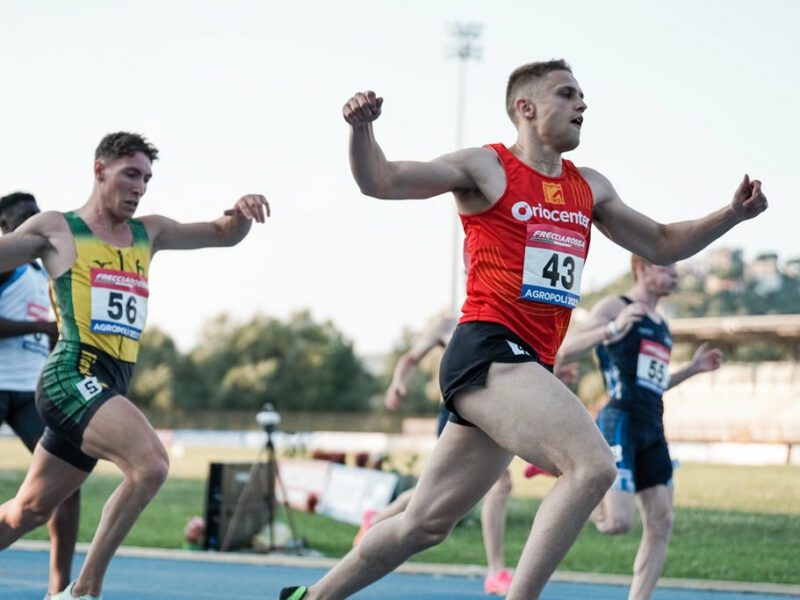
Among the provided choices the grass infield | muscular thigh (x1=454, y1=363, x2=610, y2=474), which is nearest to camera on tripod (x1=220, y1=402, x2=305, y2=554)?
the grass infield

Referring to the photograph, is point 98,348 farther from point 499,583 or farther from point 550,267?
point 499,583

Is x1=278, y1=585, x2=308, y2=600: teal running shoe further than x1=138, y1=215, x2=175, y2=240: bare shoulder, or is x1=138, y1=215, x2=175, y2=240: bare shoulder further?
x1=138, y1=215, x2=175, y2=240: bare shoulder

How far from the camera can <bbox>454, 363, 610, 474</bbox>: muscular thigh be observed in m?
4.21

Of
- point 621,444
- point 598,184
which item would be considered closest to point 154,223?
point 598,184

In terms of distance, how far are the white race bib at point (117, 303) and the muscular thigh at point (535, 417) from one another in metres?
2.01

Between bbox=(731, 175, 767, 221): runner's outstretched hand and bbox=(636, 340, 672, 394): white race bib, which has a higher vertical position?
bbox=(731, 175, 767, 221): runner's outstretched hand

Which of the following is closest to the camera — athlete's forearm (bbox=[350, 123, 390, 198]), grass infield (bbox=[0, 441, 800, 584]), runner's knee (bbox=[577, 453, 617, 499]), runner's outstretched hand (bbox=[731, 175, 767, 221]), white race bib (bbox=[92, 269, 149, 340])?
runner's knee (bbox=[577, 453, 617, 499])

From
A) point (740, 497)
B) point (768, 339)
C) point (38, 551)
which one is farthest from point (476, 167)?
point (768, 339)

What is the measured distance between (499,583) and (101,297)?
3631mm

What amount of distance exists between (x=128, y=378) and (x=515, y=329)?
7.11ft

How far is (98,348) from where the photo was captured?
225 inches

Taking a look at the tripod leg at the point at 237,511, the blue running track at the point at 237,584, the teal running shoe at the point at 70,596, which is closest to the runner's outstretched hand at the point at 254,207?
the teal running shoe at the point at 70,596

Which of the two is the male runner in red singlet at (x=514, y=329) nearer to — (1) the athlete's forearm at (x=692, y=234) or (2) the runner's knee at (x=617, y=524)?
(1) the athlete's forearm at (x=692, y=234)

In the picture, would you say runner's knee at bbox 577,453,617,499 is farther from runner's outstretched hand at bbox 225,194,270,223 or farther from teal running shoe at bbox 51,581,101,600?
teal running shoe at bbox 51,581,101,600
